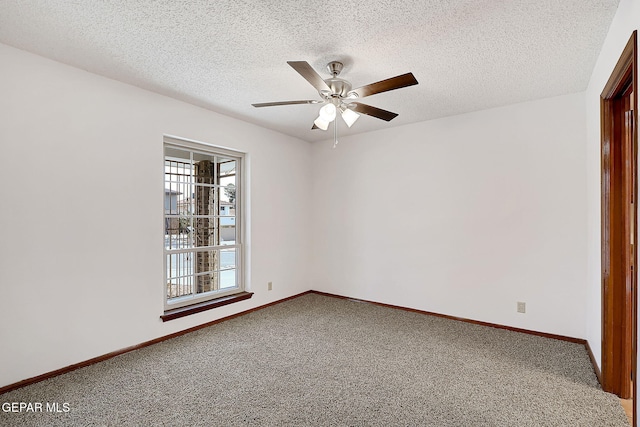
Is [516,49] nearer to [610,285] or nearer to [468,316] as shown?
[610,285]

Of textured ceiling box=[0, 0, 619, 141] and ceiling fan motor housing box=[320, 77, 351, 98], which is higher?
textured ceiling box=[0, 0, 619, 141]

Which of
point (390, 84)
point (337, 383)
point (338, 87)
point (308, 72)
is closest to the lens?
point (308, 72)

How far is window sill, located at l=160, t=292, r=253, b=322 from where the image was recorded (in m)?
3.25

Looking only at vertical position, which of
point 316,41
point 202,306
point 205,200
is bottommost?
point 202,306

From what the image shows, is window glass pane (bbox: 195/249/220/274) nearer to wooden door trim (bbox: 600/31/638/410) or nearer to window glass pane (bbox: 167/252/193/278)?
window glass pane (bbox: 167/252/193/278)

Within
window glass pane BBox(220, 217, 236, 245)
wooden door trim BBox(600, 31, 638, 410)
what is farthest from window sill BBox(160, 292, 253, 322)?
wooden door trim BBox(600, 31, 638, 410)

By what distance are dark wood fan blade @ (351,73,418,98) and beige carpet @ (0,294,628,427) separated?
2132mm

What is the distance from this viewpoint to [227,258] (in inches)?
159

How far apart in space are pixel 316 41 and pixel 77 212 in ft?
7.67

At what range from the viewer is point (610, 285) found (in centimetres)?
221

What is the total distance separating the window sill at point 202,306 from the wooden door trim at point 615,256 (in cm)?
349

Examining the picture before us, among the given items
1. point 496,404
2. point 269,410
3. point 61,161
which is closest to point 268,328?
point 269,410

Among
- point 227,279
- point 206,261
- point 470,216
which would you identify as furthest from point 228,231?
point 470,216

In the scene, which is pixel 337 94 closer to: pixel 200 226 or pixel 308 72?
pixel 308 72
